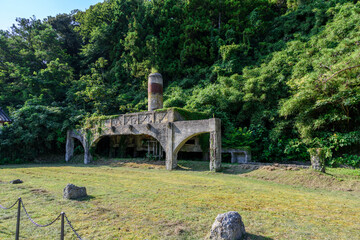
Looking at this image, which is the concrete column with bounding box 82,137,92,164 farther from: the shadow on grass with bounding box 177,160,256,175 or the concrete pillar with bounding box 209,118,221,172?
the concrete pillar with bounding box 209,118,221,172

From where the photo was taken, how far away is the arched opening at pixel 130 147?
1941 cm

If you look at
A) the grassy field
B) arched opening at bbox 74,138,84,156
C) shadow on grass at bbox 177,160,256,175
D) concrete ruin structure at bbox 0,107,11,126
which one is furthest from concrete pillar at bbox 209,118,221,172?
concrete ruin structure at bbox 0,107,11,126

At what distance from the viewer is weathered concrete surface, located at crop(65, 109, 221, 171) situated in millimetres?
13586

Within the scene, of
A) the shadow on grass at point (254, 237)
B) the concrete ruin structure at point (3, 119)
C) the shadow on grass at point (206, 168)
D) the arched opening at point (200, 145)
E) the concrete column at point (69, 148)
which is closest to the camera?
the shadow on grass at point (254, 237)

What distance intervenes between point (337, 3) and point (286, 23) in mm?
5396

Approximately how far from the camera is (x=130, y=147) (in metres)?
24.3

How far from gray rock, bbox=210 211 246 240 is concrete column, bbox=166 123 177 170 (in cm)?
1130

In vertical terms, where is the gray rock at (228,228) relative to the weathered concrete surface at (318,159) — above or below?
below

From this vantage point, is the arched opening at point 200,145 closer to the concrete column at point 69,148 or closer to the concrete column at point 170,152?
the concrete column at point 170,152

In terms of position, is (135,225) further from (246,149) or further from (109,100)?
(109,100)

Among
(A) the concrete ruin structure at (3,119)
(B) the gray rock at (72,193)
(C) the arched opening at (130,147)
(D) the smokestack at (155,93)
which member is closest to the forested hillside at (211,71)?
(A) the concrete ruin structure at (3,119)

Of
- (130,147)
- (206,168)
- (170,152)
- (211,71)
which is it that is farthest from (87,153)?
(211,71)

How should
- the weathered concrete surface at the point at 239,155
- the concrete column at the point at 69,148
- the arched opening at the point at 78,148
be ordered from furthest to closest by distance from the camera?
the concrete column at the point at 69,148, the arched opening at the point at 78,148, the weathered concrete surface at the point at 239,155

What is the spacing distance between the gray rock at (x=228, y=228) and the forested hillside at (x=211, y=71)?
37.5 ft
